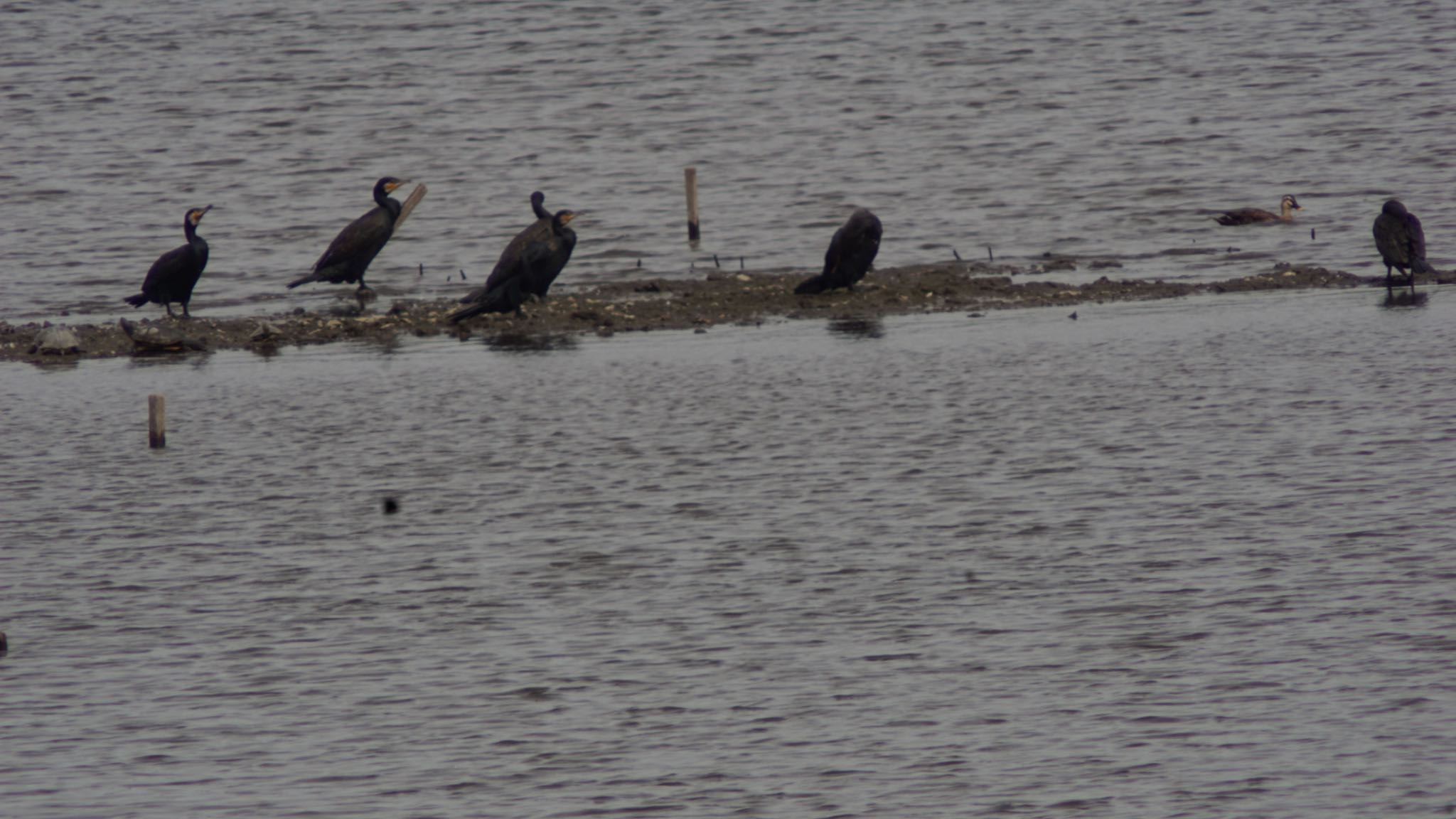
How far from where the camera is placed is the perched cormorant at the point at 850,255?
1048 inches

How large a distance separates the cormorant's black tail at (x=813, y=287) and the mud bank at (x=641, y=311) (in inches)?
5.8

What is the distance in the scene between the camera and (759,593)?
12.5 metres

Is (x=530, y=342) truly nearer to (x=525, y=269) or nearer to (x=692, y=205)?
(x=525, y=269)

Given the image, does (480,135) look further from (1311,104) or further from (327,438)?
(327,438)

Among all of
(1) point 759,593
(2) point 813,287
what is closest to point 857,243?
(2) point 813,287

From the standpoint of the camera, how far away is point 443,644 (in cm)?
1177

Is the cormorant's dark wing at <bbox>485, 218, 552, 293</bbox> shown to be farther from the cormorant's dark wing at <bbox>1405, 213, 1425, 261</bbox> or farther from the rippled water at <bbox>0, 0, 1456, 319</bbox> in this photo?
the cormorant's dark wing at <bbox>1405, 213, 1425, 261</bbox>

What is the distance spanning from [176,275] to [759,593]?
56.1 feet

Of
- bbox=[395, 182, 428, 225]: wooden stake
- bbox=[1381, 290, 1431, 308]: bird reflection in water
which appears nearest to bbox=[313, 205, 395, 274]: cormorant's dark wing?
bbox=[395, 182, 428, 225]: wooden stake

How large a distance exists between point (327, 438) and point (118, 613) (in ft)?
19.7

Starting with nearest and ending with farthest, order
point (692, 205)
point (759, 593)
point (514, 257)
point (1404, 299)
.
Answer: point (759, 593) → point (1404, 299) → point (514, 257) → point (692, 205)

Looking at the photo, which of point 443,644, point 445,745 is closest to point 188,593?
point 443,644

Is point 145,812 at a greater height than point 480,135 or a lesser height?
lesser

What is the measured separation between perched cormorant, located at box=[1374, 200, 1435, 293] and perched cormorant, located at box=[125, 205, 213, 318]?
16218 mm
